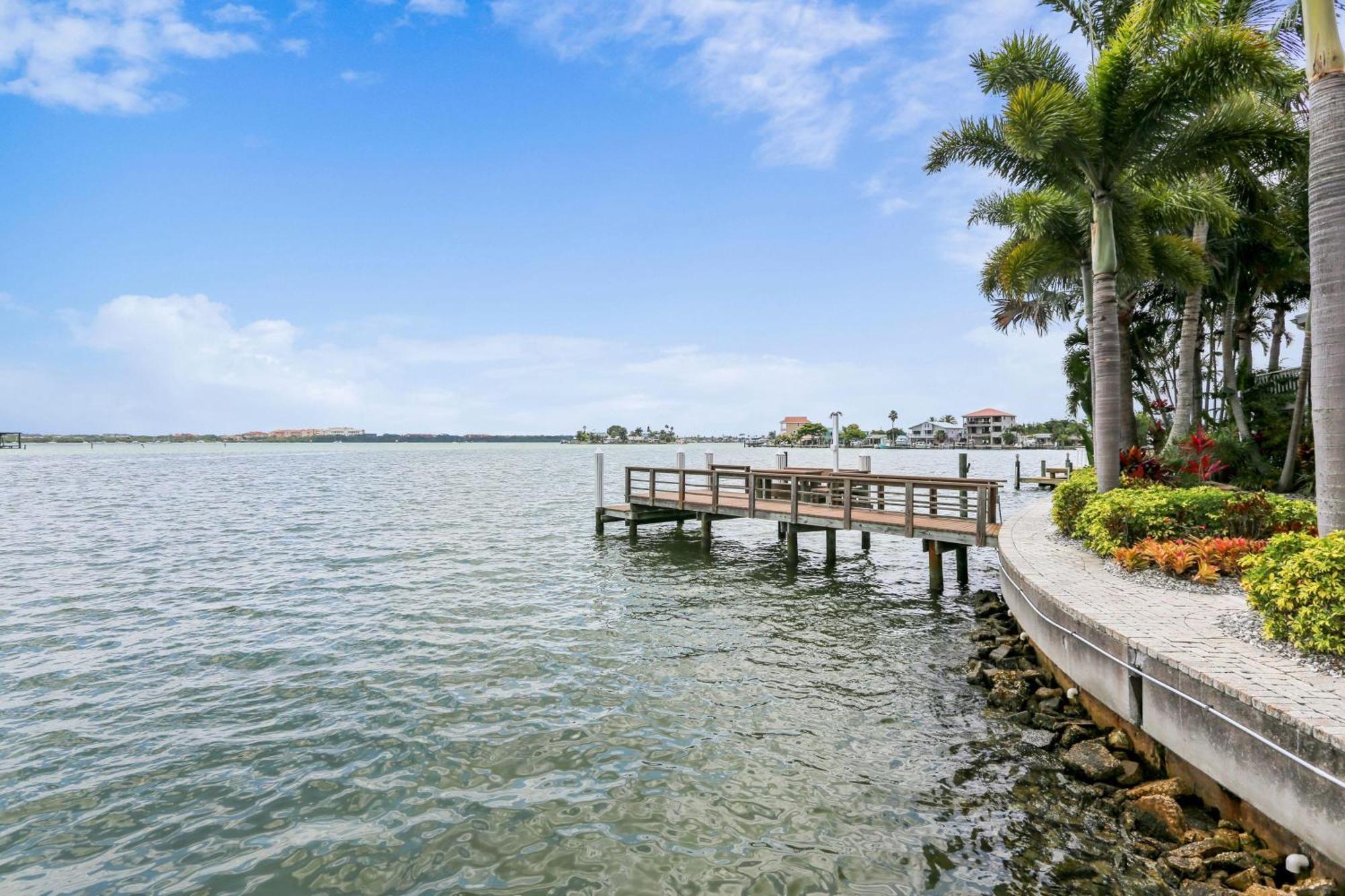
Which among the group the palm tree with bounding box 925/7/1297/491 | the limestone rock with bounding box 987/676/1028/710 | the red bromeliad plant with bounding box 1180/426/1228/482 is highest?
the palm tree with bounding box 925/7/1297/491

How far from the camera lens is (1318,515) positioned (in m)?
7.23

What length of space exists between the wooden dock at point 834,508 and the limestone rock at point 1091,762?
746 cm

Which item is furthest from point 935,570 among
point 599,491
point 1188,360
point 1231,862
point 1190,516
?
point 599,491

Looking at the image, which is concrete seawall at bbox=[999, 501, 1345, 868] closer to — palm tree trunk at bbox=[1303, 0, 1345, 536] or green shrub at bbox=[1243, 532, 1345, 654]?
green shrub at bbox=[1243, 532, 1345, 654]

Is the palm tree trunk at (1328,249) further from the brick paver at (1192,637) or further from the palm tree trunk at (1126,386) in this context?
the palm tree trunk at (1126,386)

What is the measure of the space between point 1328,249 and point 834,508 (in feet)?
36.4

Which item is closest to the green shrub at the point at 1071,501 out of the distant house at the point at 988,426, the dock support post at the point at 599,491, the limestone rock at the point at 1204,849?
the limestone rock at the point at 1204,849

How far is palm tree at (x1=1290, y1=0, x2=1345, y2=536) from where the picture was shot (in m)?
7.12

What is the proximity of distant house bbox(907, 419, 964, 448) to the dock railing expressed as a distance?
144525 mm

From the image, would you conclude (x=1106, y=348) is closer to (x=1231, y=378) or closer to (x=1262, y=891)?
(x=1262, y=891)

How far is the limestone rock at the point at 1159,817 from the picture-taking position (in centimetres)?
537

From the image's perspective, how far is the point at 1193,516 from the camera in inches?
386

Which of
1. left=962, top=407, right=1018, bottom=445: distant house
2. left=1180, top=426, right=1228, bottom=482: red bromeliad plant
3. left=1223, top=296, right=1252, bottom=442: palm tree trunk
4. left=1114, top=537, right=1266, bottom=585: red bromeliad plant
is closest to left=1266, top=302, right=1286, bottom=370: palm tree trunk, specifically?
left=1223, top=296, right=1252, bottom=442: palm tree trunk

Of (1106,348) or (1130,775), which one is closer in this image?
(1130,775)
